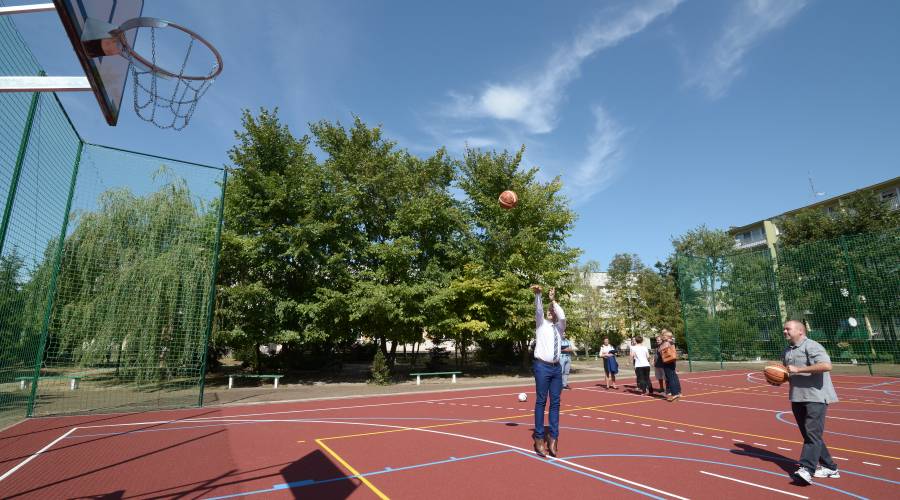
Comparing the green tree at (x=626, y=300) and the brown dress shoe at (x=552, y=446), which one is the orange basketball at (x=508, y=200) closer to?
the brown dress shoe at (x=552, y=446)

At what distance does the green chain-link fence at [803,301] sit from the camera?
21125mm

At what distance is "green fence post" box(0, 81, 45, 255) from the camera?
7.39 metres

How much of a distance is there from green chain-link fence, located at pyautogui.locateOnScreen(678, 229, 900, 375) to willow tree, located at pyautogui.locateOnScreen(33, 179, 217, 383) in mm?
24147

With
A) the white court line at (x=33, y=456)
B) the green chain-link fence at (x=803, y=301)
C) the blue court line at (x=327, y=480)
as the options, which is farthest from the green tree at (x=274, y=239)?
the green chain-link fence at (x=803, y=301)

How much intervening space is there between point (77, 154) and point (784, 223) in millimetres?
45664

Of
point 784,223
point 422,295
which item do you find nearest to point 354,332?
point 422,295

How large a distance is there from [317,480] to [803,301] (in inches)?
1069

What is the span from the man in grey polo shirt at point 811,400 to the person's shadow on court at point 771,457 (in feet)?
1.11

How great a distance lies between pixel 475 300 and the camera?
24156 millimetres

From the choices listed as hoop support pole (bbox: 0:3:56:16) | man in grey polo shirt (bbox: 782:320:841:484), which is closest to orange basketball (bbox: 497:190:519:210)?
man in grey polo shirt (bbox: 782:320:841:484)

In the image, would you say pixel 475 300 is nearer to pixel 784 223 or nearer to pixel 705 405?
pixel 705 405

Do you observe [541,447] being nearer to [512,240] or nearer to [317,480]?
[317,480]

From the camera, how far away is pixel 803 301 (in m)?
23.3

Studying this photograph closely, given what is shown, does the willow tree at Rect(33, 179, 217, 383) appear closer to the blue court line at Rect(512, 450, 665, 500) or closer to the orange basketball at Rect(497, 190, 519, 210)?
the orange basketball at Rect(497, 190, 519, 210)
